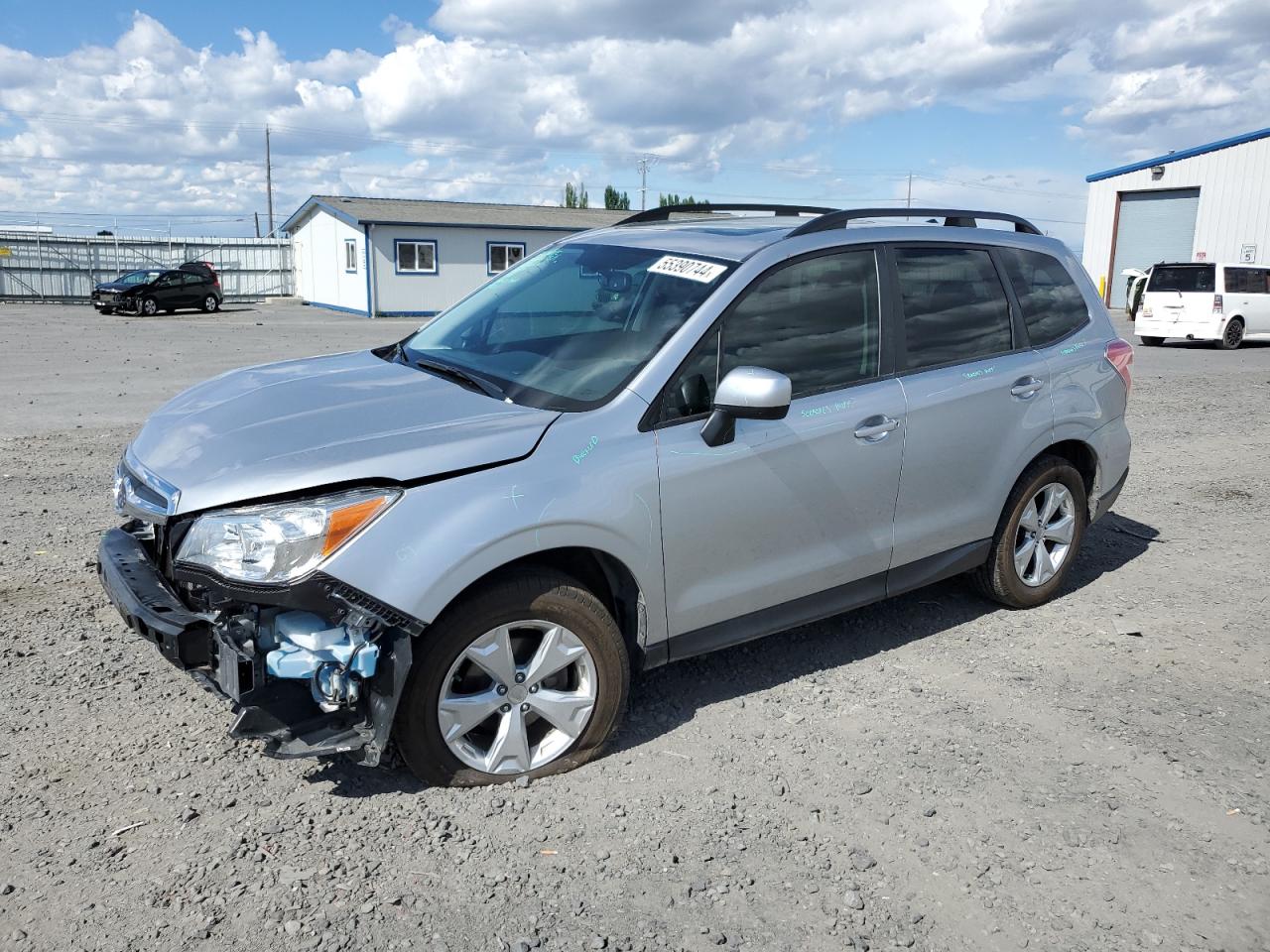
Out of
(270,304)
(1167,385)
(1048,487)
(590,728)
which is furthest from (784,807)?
(270,304)

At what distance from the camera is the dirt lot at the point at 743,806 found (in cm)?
290

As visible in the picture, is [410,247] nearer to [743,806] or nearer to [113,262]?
[113,262]

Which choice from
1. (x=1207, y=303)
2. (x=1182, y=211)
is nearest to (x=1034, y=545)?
(x=1207, y=303)

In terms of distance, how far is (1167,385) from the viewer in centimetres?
1475

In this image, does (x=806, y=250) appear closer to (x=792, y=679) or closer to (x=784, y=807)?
(x=792, y=679)

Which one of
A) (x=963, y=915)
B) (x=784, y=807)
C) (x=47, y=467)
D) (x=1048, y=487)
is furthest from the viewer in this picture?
(x=47, y=467)

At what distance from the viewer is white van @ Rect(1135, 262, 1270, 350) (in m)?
21.5

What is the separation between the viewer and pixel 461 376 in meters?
4.03

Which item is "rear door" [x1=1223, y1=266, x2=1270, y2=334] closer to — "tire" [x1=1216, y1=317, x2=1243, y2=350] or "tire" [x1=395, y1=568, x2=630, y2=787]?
"tire" [x1=1216, y1=317, x2=1243, y2=350]

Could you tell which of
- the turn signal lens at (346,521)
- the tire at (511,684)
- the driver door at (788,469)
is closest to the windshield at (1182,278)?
the driver door at (788,469)

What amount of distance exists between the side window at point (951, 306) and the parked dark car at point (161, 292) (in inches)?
1220

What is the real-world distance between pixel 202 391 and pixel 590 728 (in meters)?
2.09

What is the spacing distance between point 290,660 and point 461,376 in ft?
4.52

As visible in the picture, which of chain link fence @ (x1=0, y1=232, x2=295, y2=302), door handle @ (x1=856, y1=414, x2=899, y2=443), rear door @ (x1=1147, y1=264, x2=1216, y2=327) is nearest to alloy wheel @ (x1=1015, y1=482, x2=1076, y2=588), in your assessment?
door handle @ (x1=856, y1=414, x2=899, y2=443)
